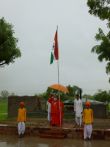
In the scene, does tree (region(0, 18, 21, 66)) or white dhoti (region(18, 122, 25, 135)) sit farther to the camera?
tree (region(0, 18, 21, 66))

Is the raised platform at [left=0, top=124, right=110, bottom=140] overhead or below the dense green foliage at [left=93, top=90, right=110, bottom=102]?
below

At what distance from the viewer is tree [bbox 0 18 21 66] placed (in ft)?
94.4

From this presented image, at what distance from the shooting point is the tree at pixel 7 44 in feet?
94.4

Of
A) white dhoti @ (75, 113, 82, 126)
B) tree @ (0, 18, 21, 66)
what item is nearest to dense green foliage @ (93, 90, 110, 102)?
tree @ (0, 18, 21, 66)

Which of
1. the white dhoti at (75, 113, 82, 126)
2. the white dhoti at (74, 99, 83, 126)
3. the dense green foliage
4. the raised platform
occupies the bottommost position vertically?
the raised platform

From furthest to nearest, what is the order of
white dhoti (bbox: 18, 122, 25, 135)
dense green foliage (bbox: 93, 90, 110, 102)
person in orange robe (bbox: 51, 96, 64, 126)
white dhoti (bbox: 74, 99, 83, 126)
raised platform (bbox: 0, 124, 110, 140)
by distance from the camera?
1. dense green foliage (bbox: 93, 90, 110, 102)
2. white dhoti (bbox: 74, 99, 83, 126)
3. person in orange robe (bbox: 51, 96, 64, 126)
4. white dhoti (bbox: 18, 122, 25, 135)
5. raised platform (bbox: 0, 124, 110, 140)

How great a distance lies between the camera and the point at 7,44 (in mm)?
28812

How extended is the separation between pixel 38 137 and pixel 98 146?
352cm

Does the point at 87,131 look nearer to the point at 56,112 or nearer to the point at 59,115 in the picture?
the point at 59,115

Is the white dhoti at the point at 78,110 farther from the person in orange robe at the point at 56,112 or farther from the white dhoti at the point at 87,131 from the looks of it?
the white dhoti at the point at 87,131

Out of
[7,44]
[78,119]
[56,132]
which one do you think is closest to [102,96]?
[7,44]

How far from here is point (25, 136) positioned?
17.7 m

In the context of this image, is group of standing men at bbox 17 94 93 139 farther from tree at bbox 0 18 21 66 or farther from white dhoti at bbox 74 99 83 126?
tree at bbox 0 18 21 66

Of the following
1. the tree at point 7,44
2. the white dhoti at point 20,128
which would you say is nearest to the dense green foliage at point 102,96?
the tree at point 7,44
